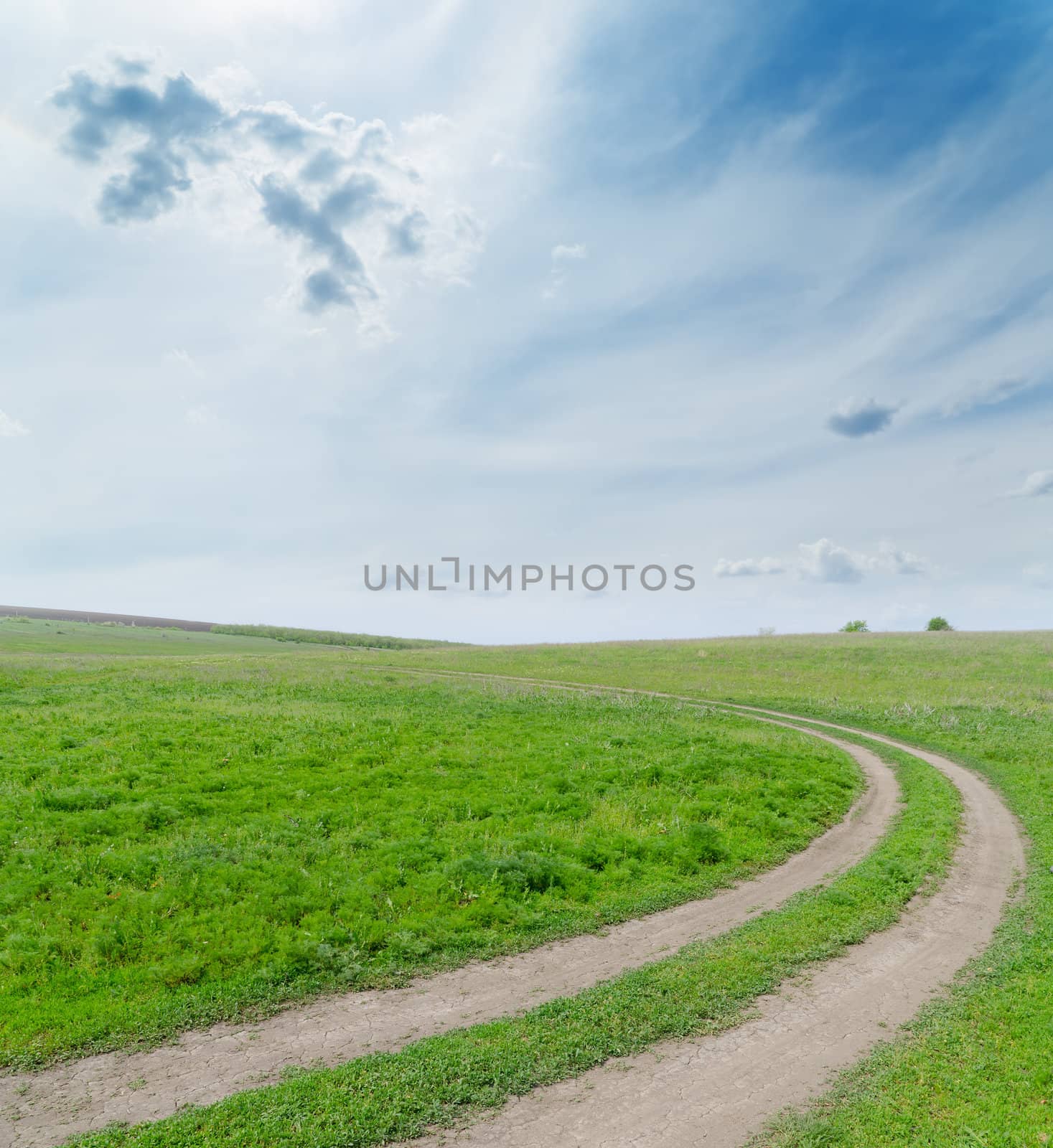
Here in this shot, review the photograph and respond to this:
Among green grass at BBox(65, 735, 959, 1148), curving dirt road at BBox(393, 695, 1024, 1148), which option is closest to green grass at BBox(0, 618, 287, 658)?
green grass at BBox(65, 735, 959, 1148)

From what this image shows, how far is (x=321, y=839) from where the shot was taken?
694 inches

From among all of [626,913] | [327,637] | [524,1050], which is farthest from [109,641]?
[524,1050]

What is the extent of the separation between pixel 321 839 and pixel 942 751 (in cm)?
2926

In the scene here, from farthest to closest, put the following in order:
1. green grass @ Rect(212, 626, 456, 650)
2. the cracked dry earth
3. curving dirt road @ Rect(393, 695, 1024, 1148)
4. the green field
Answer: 1. green grass @ Rect(212, 626, 456, 650)
2. the cracked dry earth
3. the green field
4. curving dirt road @ Rect(393, 695, 1024, 1148)

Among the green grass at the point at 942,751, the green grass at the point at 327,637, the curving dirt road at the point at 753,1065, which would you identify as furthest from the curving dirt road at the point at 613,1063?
the green grass at the point at 327,637

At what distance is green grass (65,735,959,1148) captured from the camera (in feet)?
27.3

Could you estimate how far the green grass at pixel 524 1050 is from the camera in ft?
27.3

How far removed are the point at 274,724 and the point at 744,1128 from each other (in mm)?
24950

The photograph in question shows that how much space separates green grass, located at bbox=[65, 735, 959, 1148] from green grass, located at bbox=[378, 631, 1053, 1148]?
229 cm

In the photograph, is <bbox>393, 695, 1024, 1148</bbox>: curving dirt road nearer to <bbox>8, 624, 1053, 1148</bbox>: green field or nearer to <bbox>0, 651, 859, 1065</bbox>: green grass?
<bbox>8, 624, 1053, 1148</bbox>: green field

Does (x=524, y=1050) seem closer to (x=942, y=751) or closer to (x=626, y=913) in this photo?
(x=626, y=913)

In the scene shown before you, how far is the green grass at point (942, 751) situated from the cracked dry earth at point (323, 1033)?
4380 millimetres

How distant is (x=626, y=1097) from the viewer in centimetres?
887

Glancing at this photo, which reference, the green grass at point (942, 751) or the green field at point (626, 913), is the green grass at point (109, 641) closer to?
the green grass at point (942, 751)
